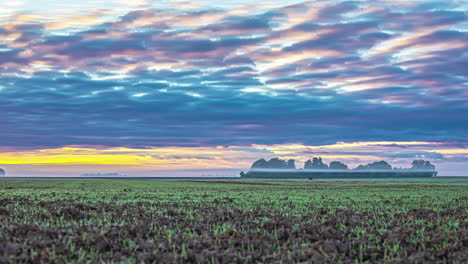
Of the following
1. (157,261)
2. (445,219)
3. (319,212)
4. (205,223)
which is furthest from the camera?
(319,212)

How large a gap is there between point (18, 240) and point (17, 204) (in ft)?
45.2

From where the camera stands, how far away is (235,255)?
1184 centimetres

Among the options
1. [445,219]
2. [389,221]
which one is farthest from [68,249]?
[445,219]

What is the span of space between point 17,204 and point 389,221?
19.3 m

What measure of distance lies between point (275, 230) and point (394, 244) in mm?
3927

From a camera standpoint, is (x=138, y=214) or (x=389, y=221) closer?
(x=389, y=221)

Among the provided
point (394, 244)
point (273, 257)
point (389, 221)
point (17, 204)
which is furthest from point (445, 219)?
point (17, 204)

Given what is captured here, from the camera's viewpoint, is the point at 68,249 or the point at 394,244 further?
the point at 394,244

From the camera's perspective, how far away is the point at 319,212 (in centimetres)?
2306

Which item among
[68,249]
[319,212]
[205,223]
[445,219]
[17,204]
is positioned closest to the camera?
[68,249]

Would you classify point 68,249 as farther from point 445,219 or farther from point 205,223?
point 445,219

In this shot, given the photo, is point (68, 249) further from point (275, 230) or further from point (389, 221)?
point (389, 221)

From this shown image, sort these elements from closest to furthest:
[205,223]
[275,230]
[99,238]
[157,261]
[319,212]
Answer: [157,261] → [99,238] → [275,230] → [205,223] → [319,212]

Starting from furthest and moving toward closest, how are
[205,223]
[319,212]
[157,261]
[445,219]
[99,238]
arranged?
[319,212] → [445,219] → [205,223] → [99,238] → [157,261]
